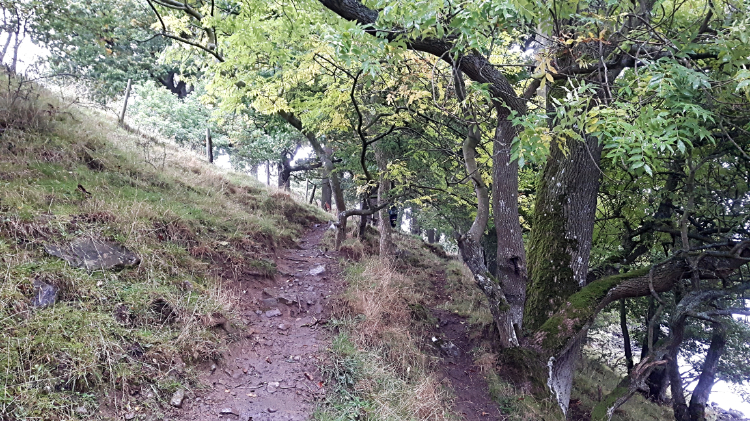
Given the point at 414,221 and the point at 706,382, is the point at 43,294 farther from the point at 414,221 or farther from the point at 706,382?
the point at 414,221

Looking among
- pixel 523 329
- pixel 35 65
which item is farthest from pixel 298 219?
pixel 523 329

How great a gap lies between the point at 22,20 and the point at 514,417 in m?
9.60

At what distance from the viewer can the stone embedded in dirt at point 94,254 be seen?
3900 mm

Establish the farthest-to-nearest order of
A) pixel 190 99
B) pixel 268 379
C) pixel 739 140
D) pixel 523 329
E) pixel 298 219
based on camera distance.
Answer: pixel 190 99, pixel 298 219, pixel 523 329, pixel 739 140, pixel 268 379

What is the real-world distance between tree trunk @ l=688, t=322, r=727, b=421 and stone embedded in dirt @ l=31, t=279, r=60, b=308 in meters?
12.6

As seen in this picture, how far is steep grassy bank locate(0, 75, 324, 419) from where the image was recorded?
2838 mm

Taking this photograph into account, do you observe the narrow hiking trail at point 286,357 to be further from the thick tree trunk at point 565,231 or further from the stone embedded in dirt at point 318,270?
the thick tree trunk at point 565,231

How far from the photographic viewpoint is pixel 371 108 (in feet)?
26.6

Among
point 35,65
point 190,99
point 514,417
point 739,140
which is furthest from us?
point 190,99

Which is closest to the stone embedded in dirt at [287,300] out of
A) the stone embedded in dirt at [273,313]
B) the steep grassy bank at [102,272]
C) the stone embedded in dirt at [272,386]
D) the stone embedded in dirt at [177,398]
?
the stone embedded in dirt at [273,313]

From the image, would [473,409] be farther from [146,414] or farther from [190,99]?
[190,99]

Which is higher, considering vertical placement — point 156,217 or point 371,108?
point 371,108

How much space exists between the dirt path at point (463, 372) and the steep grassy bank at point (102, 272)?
3.29 metres

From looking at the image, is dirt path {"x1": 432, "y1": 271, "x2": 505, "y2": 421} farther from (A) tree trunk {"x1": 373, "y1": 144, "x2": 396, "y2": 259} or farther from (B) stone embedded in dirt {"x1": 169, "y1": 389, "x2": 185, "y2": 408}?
(B) stone embedded in dirt {"x1": 169, "y1": 389, "x2": 185, "y2": 408}
